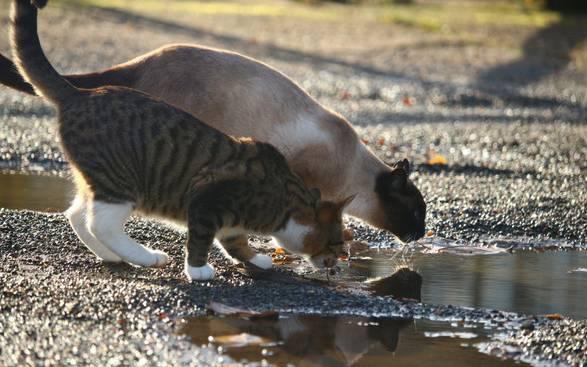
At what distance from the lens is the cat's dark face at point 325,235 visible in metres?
6.73

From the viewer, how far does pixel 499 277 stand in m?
6.88

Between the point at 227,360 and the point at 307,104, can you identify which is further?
the point at 307,104

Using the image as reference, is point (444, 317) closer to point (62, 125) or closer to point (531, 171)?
point (62, 125)

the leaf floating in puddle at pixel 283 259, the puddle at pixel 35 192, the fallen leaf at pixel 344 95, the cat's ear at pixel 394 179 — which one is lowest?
the puddle at pixel 35 192

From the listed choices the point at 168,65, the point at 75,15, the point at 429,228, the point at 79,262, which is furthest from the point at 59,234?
the point at 75,15

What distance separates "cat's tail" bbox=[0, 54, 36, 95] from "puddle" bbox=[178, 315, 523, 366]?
2.89m

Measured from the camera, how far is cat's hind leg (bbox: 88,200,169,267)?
6438 mm

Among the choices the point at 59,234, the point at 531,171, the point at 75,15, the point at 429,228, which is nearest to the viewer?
the point at 59,234

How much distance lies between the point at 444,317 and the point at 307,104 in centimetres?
245

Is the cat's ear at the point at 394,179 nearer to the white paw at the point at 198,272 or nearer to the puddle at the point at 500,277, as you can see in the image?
the puddle at the point at 500,277

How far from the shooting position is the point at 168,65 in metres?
7.82

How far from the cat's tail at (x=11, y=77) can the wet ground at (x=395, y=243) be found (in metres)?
0.85

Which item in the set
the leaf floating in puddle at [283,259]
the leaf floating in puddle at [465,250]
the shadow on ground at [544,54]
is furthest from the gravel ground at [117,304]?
the shadow on ground at [544,54]

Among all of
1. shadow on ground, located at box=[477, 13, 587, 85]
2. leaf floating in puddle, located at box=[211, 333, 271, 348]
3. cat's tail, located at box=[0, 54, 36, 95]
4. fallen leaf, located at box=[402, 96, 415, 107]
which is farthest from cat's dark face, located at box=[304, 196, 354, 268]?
shadow on ground, located at box=[477, 13, 587, 85]
